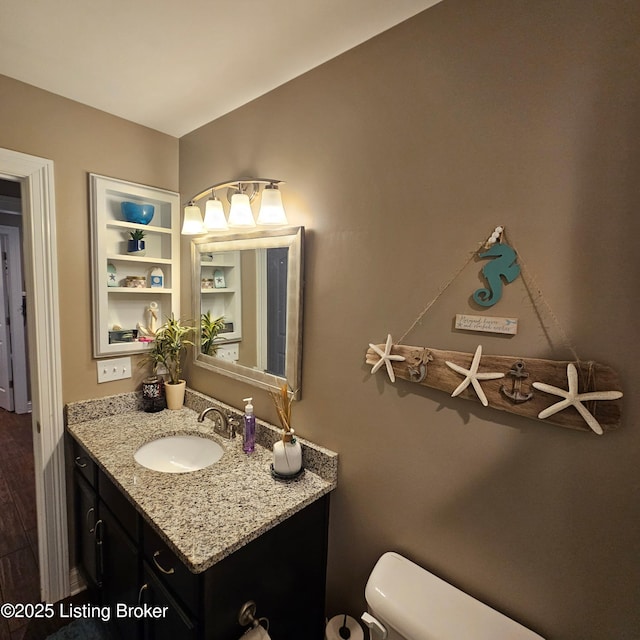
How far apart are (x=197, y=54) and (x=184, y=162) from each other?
2.44 feet

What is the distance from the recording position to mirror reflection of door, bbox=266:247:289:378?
1.42 m

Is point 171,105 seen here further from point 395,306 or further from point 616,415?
point 616,415

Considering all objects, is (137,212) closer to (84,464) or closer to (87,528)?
(84,464)

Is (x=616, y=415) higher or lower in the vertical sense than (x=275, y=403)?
higher

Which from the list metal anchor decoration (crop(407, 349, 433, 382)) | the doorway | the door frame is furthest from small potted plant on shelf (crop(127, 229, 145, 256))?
the doorway

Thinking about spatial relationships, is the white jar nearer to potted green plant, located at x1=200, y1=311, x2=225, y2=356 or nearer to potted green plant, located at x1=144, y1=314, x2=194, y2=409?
potted green plant, located at x1=200, y1=311, x2=225, y2=356

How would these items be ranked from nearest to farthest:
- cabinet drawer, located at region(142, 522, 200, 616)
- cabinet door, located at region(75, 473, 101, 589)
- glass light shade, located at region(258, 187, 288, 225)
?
1. cabinet drawer, located at region(142, 522, 200, 616)
2. glass light shade, located at region(258, 187, 288, 225)
3. cabinet door, located at region(75, 473, 101, 589)

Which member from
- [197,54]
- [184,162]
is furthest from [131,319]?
[197,54]

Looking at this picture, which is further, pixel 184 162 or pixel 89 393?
pixel 184 162

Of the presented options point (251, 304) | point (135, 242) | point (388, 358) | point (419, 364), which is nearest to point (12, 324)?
point (135, 242)

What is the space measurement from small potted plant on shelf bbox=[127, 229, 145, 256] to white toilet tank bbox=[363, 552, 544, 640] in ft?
5.94

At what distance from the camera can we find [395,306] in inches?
43.9

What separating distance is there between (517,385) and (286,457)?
31.9 inches

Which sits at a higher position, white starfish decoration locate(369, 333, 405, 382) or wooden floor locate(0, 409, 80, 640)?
white starfish decoration locate(369, 333, 405, 382)
